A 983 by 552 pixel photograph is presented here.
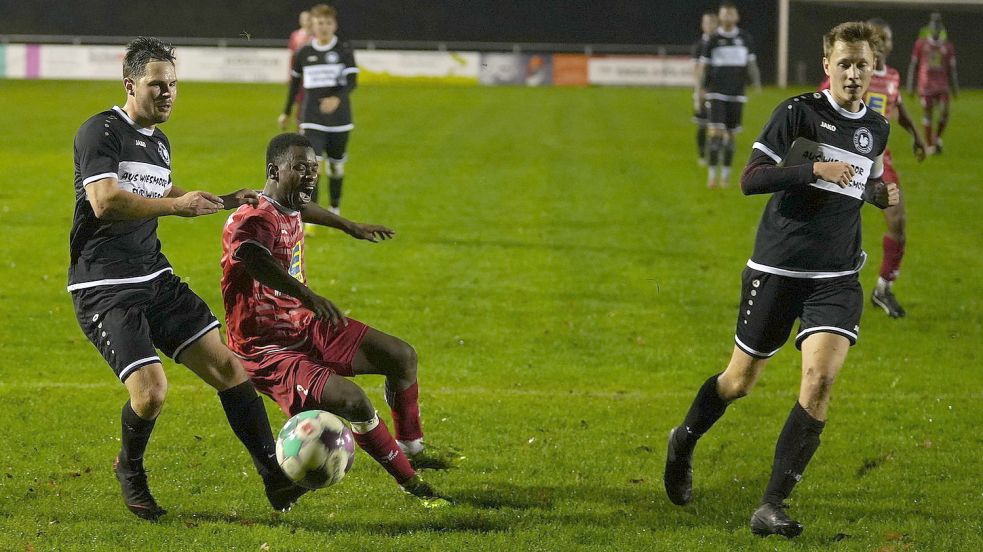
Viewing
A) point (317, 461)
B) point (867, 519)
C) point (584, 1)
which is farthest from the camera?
point (584, 1)

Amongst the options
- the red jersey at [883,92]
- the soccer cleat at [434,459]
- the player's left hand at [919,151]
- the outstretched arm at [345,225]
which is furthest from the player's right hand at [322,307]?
the red jersey at [883,92]

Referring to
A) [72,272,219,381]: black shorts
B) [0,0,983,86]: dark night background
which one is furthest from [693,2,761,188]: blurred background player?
[0,0,983,86]: dark night background

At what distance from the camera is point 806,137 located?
5.55 metres

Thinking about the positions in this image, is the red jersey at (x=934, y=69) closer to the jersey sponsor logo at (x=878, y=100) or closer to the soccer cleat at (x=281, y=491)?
the jersey sponsor logo at (x=878, y=100)

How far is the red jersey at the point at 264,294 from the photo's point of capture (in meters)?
5.50

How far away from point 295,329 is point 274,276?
1.78ft

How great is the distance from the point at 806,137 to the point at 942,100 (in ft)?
65.4

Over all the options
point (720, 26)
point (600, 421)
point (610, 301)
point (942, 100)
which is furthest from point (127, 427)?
point (942, 100)

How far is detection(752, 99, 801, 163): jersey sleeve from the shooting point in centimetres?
548

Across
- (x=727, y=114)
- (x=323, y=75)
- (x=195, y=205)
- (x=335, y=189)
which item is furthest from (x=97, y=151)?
(x=727, y=114)

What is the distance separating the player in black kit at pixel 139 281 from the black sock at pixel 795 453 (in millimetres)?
2235

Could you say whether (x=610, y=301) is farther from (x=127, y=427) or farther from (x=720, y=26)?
(x=720, y=26)

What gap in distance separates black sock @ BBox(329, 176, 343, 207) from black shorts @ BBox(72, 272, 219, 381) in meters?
8.41

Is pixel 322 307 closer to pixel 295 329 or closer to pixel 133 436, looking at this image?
pixel 295 329
